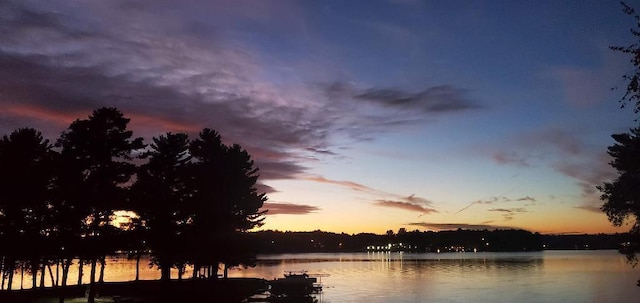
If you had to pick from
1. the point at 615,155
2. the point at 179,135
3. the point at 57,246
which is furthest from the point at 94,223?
the point at 615,155

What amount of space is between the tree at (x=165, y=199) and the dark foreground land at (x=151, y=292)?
2896 mm

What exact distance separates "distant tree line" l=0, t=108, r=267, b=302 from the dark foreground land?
8.48 ft

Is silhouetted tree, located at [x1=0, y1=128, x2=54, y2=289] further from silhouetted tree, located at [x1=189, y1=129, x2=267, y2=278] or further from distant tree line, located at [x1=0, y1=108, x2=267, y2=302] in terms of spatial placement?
silhouetted tree, located at [x1=189, y1=129, x2=267, y2=278]

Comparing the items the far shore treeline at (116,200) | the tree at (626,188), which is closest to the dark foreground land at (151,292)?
the far shore treeline at (116,200)

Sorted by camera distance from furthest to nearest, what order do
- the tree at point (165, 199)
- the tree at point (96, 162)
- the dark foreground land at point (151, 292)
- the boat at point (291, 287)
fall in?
the boat at point (291, 287) → the tree at point (165, 199) → the dark foreground land at point (151, 292) → the tree at point (96, 162)

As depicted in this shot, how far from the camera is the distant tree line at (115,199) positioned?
43062mm

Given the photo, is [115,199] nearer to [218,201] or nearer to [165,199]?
[165,199]

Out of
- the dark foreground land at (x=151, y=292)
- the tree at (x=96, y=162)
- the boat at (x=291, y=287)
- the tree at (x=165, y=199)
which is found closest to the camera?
the tree at (x=96, y=162)

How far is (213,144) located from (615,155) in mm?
45666

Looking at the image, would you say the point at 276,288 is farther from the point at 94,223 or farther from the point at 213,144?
the point at 94,223

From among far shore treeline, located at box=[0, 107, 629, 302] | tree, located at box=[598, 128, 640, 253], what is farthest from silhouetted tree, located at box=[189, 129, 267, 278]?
tree, located at box=[598, 128, 640, 253]

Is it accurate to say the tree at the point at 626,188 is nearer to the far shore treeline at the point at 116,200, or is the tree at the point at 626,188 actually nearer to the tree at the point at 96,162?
the far shore treeline at the point at 116,200

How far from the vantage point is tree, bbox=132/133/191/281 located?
186 ft

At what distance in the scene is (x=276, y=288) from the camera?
76.7 m
